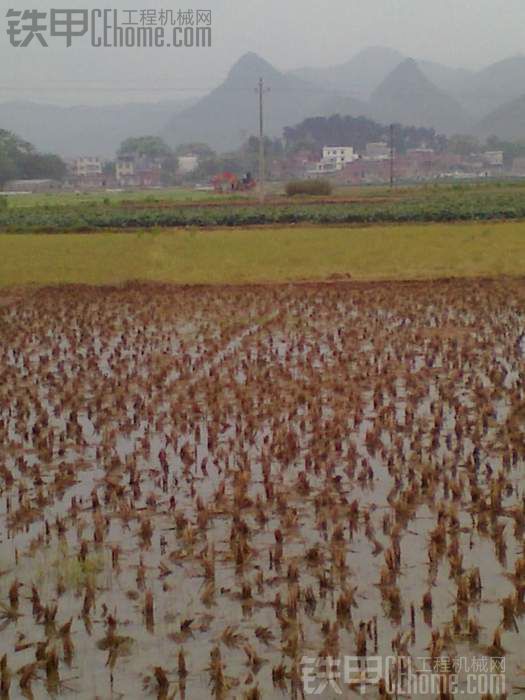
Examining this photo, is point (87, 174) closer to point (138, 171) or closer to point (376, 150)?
point (138, 171)

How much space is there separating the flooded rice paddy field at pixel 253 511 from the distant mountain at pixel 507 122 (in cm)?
16873

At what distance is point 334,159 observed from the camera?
10662 centimetres

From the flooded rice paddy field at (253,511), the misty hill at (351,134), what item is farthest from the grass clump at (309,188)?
the misty hill at (351,134)

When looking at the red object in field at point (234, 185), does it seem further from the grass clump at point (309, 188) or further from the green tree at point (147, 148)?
the green tree at point (147, 148)

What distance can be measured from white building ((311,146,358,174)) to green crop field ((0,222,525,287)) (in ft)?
244

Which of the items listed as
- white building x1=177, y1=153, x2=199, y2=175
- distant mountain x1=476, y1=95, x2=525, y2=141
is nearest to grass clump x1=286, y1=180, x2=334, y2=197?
white building x1=177, y1=153, x2=199, y2=175

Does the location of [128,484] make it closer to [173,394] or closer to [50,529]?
[50,529]

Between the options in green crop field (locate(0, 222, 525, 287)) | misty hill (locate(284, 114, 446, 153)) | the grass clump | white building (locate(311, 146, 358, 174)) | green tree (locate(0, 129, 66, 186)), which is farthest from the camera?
misty hill (locate(284, 114, 446, 153))

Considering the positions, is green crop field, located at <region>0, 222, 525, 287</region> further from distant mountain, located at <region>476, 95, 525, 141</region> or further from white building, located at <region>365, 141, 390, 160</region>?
distant mountain, located at <region>476, 95, 525, 141</region>

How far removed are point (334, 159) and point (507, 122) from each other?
7845 cm

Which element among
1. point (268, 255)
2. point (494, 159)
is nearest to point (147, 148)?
point (494, 159)

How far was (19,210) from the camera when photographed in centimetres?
3158

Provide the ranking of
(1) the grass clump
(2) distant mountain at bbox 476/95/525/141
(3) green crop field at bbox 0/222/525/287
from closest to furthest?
(3) green crop field at bbox 0/222/525/287 < (1) the grass clump < (2) distant mountain at bbox 476/95/525/141

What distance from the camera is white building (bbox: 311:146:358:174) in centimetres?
9762
